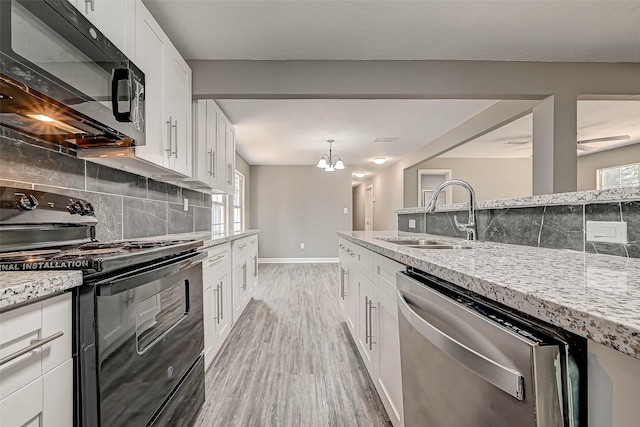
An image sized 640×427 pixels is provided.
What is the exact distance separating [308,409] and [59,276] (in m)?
1.49

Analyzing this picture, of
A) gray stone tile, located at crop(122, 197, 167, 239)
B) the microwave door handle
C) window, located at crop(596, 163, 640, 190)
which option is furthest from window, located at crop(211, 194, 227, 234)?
window, located at crop(596, 163, 640, 190)

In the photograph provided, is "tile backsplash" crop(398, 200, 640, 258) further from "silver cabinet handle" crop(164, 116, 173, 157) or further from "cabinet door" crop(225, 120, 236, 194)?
"cabinet door" crop(225, 120, 236, 194)

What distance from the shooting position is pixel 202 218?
356 cm

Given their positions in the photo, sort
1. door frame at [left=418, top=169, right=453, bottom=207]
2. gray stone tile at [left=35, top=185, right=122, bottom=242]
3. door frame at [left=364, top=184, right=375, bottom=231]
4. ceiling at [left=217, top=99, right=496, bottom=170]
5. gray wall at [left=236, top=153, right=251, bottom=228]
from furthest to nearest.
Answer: door frame at [left=364, top=184, right=375, bottom=231] → door frame at [left=418, top=169, right=453, bottom=207] → gray wall at [left=236, top=153, right=251, bottom=228] → ceiling at [left=217, top=99, right=496, bottom=170] → gray stone tile at [left=35, top=185, right=122, bottom=242]

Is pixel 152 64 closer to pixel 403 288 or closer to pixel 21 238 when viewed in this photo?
pixel 21 238

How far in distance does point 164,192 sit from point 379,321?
6.40 ft

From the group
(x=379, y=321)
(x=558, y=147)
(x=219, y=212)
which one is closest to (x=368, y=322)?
(x=379, y=321)

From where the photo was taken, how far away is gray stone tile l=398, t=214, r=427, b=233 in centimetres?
279

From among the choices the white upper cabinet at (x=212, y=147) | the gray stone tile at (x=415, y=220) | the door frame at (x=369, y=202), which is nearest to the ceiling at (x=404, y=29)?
the white upper cabinet at (x=212, y=147)

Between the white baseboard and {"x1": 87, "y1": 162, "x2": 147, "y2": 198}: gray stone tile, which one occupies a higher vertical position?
{"x1": 87, "y1": 162, "x2": 147, "y2": 198}: gray stone tile

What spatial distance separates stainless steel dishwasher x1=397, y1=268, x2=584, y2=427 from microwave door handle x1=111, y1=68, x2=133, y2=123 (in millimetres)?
1312

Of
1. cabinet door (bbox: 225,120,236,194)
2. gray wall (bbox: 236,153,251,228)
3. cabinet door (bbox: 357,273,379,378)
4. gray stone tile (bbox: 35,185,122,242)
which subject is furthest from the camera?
gray wall (bbox: 236,153,251,228)

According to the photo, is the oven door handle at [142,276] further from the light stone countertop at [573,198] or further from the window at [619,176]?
the window at [619,176]

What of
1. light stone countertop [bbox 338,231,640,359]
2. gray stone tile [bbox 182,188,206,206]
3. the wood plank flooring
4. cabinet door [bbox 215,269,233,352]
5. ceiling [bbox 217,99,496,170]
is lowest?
the wood plank flooring
